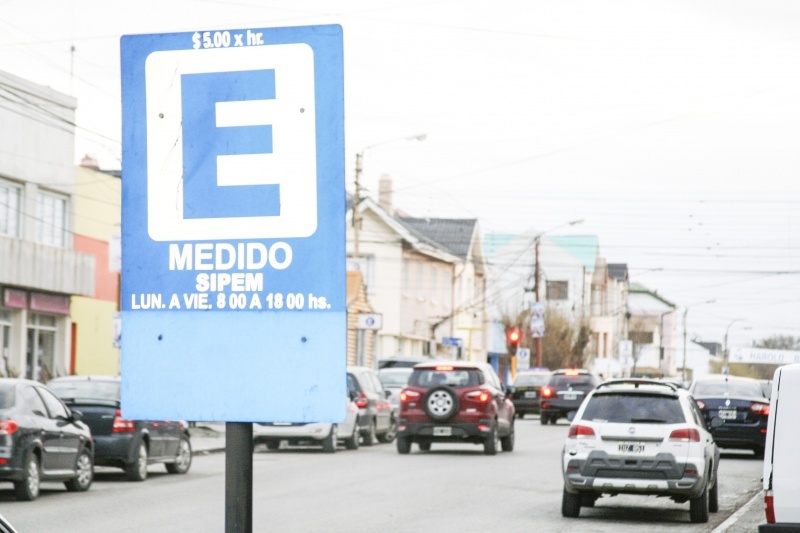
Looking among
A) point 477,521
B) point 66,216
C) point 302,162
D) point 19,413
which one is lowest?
point 477,521

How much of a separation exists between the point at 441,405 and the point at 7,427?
12365mm

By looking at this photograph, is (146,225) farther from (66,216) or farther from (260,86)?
(66,216)

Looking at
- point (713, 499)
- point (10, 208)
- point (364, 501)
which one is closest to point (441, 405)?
point (364, 501)

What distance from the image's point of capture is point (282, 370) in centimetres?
390

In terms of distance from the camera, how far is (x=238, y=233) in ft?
12.8

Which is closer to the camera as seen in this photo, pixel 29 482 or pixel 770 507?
pixel 770 507

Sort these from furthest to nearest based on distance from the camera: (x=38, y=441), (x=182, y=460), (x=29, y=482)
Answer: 1. (x=182, y=460)
2. (x=38, y=441)
3. (x=29, y=482)

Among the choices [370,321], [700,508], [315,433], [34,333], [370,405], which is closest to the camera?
[700,508]

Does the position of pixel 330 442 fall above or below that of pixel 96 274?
below

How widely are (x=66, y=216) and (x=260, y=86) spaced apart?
3891 centimetres

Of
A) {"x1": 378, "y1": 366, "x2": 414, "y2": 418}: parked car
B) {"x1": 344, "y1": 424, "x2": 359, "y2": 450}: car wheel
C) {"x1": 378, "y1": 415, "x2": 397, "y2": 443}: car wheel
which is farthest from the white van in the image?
{"x1": 378, "y1": 366, "x2": 414, "y2": 418}: parked car

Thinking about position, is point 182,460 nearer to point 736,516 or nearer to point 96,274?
point 736,516

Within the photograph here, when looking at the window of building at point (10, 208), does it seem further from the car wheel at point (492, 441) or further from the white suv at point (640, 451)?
the white suv at point (640, 451)

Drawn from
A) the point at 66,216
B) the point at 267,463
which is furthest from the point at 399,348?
the point at 267,463
